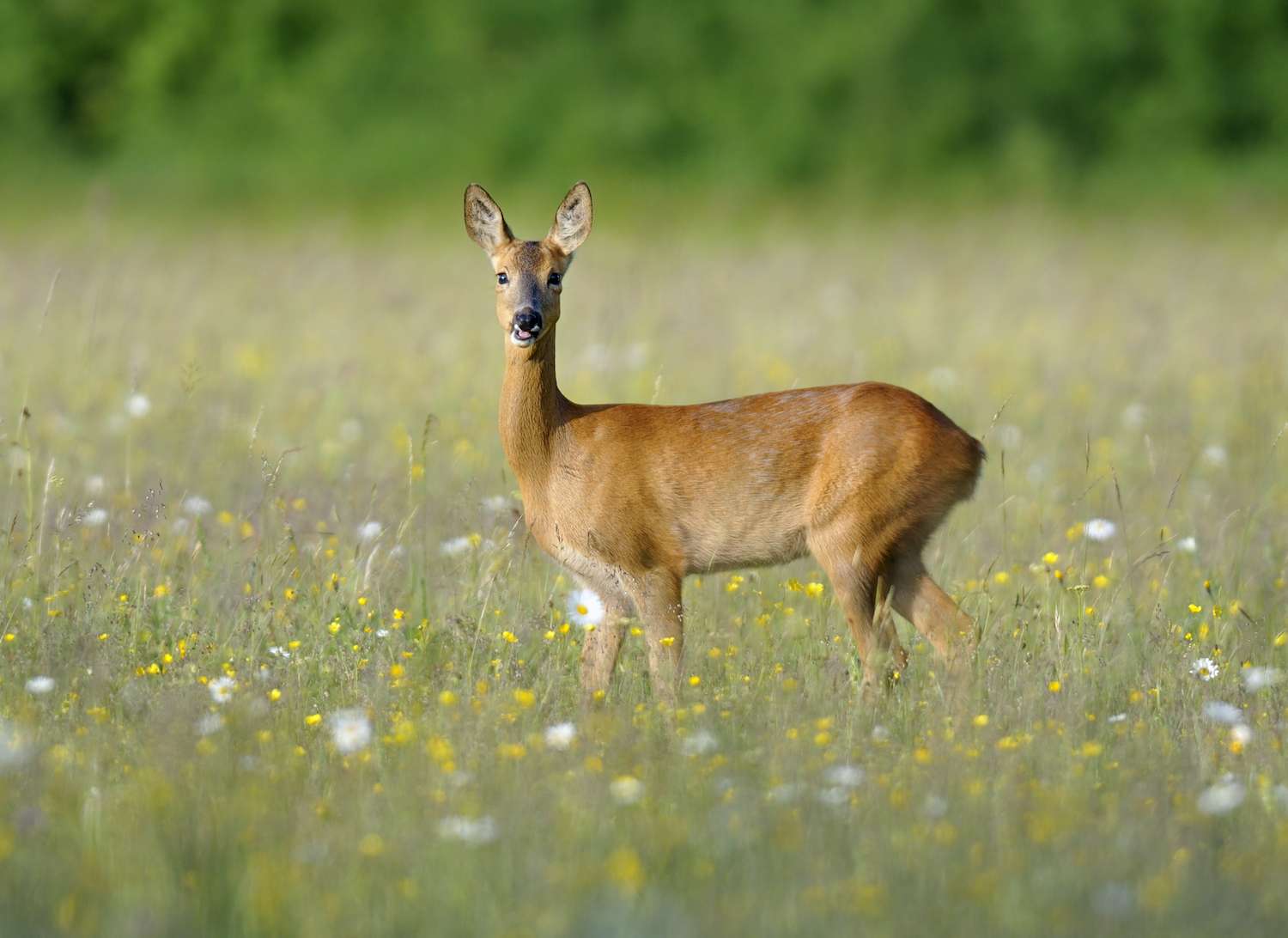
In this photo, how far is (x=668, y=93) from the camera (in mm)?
21156

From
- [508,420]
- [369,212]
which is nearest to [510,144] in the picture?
[369,212]

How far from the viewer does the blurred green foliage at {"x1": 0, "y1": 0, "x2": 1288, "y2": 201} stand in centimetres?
2027

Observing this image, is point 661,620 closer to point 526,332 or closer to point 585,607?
point 585,607

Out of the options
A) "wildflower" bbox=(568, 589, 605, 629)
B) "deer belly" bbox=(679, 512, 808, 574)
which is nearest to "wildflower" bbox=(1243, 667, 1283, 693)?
"deer belly" bbox=(679, 512, 808, 574)

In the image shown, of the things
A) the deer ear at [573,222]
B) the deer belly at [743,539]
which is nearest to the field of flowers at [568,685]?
the deer belly at [743,539]

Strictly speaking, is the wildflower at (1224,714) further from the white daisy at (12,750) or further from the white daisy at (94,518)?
the white daisy at (94,518)

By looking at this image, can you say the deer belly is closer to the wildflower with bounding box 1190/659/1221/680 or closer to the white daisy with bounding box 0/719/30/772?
the wildflower with bounding box 1190/659/1221/680

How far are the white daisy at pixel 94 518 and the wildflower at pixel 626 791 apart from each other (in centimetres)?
241

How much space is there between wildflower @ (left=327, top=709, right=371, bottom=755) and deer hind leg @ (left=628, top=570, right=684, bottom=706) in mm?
913

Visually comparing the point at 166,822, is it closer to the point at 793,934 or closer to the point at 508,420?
the point at 793,934

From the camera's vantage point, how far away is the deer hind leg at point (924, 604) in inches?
210

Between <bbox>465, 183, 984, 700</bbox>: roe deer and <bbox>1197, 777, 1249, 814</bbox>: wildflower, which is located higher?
<bbox>465, 183, 984, 700</bbox>: roe deer

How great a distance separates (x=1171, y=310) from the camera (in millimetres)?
12203

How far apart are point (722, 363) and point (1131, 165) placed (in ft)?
38.4
